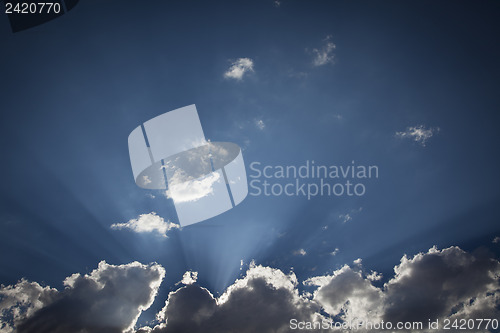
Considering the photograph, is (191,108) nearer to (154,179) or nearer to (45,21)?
(154,179)

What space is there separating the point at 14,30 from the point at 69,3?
16.0 ft

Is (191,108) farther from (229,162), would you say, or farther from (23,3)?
(23,3)

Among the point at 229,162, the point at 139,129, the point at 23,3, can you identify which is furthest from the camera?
the point at 229,162

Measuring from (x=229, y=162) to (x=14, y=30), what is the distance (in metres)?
20.2

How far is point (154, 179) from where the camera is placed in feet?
63.4

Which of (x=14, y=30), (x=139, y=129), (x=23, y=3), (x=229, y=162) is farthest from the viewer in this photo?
(x=229, y=162)

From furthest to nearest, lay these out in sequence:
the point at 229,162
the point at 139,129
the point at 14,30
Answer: the point at 229,162 → the point at 139,129 → the point at 14,30

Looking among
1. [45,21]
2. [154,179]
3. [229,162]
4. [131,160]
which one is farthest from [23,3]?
[229,162]

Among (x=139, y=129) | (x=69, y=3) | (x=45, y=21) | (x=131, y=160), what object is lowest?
(x=131, y=160)

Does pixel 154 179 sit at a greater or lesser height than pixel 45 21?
lesser

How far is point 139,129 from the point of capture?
18.6 m

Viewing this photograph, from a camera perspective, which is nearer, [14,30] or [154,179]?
[14,30]

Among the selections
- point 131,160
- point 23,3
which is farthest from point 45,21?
point 131,160

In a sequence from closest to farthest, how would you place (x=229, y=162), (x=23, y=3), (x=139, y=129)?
1. (x=23, y=3)
2. (x=139, y=129)
3. (x=229, y=162)
